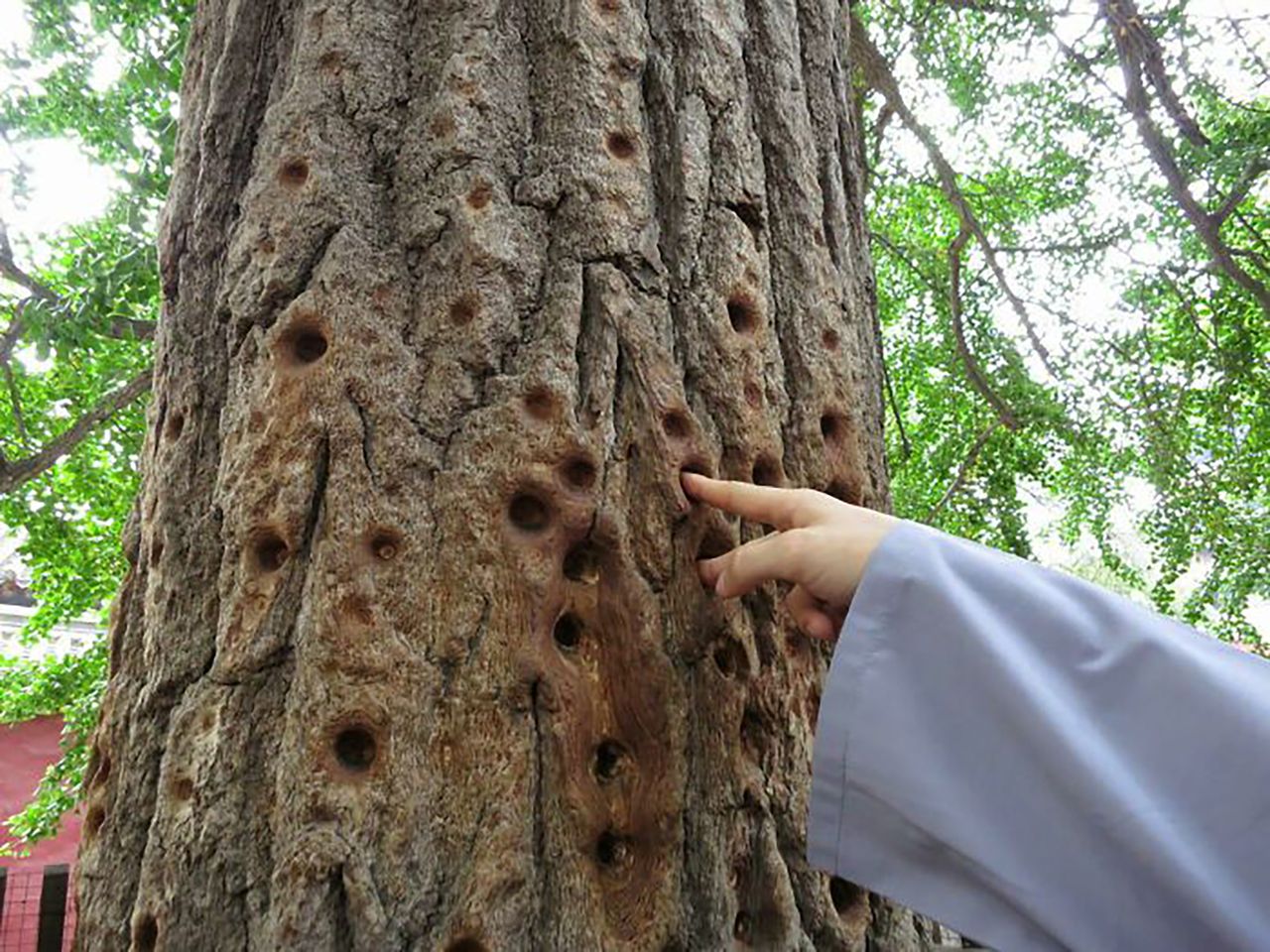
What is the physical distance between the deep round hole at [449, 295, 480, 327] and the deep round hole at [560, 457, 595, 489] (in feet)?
0.54

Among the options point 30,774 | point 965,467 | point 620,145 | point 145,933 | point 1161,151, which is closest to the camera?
point 145,933

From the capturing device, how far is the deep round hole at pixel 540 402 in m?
0.86

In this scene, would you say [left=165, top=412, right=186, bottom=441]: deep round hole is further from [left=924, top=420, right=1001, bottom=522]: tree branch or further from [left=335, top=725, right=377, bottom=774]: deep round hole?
[left=924, top=420, right=1001, bottom=522]: tree branch

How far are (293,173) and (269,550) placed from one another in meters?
0.37

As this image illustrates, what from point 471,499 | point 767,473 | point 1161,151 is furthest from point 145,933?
point 1161,151

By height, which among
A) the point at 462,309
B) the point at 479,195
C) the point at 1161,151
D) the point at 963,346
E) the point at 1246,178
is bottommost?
the point at 462,309

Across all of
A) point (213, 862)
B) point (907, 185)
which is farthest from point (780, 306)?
point (907, 185)

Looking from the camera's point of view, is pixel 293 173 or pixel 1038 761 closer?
pixel 1038 761

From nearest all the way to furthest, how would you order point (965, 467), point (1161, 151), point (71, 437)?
point (1161, 151) < point (71, 437) < point (965, 467)

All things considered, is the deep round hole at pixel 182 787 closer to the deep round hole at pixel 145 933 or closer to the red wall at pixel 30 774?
the deep round hole at pixel 145 933

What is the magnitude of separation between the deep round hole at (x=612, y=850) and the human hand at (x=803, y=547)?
0.74 ft

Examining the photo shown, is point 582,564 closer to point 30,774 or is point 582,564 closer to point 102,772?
point 102,772

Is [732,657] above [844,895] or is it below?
above

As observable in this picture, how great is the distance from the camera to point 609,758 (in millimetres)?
836
